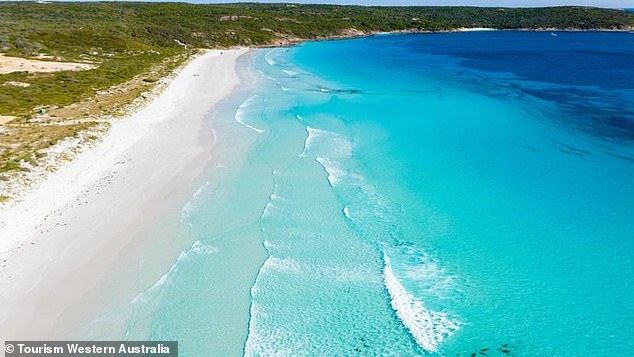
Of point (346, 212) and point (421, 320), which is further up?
point (346, 212)

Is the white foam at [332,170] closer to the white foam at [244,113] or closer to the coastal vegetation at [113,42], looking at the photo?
the white foam at [244,113]

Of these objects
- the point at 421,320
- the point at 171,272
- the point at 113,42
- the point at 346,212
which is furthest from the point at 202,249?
the point at 113,42

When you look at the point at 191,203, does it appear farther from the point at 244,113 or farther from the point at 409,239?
the point at 244,113

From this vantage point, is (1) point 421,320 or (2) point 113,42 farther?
(2) point 113,42

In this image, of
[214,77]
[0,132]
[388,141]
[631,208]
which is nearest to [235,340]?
[631,208]

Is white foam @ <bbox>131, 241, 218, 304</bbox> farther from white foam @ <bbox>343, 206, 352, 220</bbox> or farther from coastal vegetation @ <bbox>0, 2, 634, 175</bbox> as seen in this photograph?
coastal vegetation @ <bbox>0, 2, 634, 175</bbox>

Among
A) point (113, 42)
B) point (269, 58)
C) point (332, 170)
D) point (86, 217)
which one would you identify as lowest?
point (86, 217)

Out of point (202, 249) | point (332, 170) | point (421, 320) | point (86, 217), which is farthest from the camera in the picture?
point (332, 170)
